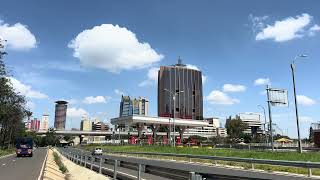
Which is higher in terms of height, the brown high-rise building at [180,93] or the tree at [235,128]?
the brown high-rise building at [180,93]

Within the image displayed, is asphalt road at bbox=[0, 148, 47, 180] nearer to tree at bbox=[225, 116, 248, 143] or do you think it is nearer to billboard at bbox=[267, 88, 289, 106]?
billboard at bbox=[267, 88, 289, 106]

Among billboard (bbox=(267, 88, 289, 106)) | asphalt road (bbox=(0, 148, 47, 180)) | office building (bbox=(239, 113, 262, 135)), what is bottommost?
asphalt road (bbox=(0, 148, 47, 180))

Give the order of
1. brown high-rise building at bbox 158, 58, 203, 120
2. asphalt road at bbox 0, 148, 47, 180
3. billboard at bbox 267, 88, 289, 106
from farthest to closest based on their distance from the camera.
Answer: brown high-rise building at bbox 158, 58, 203, 120 < billboard at bbox 267, 88, 289, 106 < asphalt road at bbox 0, 148, 47, 180

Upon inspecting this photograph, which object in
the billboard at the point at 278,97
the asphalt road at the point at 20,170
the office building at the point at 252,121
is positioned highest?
the office building at the point at 252,121

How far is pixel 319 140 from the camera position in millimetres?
77125

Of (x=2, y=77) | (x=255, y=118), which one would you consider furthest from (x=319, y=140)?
(x=255, y=118)

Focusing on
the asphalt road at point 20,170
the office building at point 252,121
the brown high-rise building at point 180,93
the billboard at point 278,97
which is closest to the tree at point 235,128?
the office building at point 252,121

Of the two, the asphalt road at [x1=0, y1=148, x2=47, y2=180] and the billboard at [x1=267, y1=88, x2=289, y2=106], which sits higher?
the billboard at [x1=267, y1=88, x2=289, y2=106]

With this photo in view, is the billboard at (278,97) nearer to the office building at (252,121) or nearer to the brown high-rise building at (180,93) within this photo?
the brown high-rise building at (180,93)

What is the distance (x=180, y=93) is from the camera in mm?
124938

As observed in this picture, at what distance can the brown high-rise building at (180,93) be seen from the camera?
420ft

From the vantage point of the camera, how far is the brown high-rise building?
128 m

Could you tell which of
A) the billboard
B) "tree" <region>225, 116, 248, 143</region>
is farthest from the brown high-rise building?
the billboard

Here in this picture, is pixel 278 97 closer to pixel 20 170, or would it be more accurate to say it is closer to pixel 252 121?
pixel 20 170
